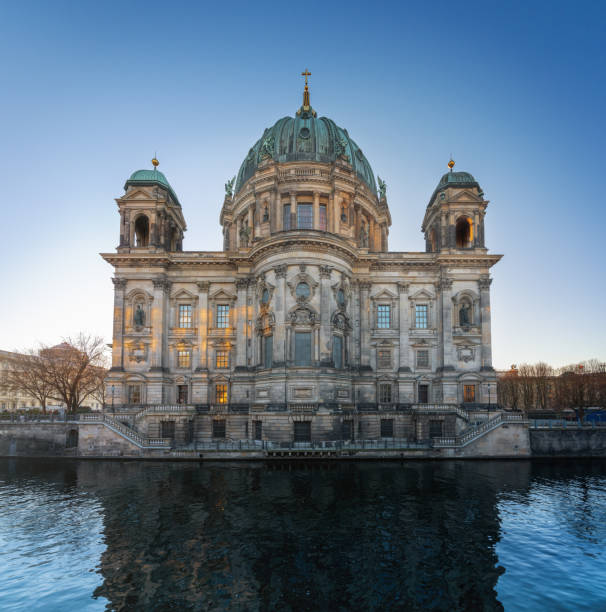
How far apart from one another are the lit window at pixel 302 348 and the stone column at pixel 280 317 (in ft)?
4.41

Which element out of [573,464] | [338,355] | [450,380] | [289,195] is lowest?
[573,464]

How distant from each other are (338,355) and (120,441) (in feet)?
73.7

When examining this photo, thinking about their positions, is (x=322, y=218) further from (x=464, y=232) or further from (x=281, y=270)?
(x=464, y=232)

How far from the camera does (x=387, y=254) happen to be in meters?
48.8

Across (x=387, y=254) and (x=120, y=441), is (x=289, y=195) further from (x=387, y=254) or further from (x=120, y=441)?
(x=120, y=441)

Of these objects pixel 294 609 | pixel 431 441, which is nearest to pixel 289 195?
pixel 431 441

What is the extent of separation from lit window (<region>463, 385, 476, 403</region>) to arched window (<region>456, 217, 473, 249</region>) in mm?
16559

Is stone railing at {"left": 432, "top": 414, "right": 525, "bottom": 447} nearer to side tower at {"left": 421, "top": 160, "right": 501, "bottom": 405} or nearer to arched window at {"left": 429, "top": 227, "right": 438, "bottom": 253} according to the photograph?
side tower at {"left": 421, "top": 160, "right": 501, "bottom": 405}

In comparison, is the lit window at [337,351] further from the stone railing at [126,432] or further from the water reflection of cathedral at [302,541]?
the stone railing at [126,432]

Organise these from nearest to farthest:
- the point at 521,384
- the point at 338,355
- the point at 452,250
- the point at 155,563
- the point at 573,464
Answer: the point at 155,563, the point at 573,464, the point at 338,355, the point at 452,250, the point at 521,384

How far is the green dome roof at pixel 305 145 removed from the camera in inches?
2024

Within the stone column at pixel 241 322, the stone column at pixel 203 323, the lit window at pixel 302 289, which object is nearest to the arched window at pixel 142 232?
the stone column at pixel 203 323

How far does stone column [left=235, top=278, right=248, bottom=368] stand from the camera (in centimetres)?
4609

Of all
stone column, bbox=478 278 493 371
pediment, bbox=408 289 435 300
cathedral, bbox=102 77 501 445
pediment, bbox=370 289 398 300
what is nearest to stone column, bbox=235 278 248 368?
cathedral, bbox=102 77 501 445
